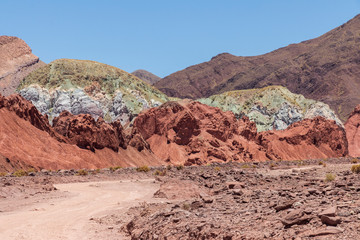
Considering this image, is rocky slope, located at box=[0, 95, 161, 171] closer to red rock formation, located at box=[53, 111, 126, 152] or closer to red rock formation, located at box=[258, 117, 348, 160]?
red rock formation, located at box=[53, 111, 126, 152]

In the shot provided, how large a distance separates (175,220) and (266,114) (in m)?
125

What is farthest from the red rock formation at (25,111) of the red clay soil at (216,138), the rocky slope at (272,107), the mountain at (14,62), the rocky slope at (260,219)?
the mountain at (14,62)

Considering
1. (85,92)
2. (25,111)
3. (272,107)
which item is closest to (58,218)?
(25,111)

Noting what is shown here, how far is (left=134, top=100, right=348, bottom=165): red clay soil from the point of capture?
8056cm

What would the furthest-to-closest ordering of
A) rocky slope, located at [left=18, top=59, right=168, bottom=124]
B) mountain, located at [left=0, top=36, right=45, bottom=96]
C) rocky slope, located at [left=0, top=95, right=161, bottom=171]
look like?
mountain, located at [left=0, top=36, right=45, bottom=96] < rocky slope, located at [left=18, top=59, right=168, bottom=124] < rocky slope, located at [left=0, top=95, right=161, bottom=171]

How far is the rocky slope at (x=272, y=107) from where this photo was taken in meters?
130

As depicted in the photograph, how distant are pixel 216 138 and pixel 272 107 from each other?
53.8 m

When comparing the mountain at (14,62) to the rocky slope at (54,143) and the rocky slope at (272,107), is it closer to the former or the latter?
the rocky slope at (272,107)

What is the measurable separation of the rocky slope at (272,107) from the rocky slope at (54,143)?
64.6 meters

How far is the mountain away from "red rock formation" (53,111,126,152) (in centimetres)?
8639

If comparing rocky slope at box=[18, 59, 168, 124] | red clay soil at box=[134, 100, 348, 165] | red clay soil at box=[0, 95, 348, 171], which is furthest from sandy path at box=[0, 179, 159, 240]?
rocky slope at box=[18, 59, 168, 124]

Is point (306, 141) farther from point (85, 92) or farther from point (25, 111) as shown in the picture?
point (25, 111)

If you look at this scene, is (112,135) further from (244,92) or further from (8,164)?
(244,92)

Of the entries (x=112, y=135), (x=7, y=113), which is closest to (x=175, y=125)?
(x=112, y=135)
